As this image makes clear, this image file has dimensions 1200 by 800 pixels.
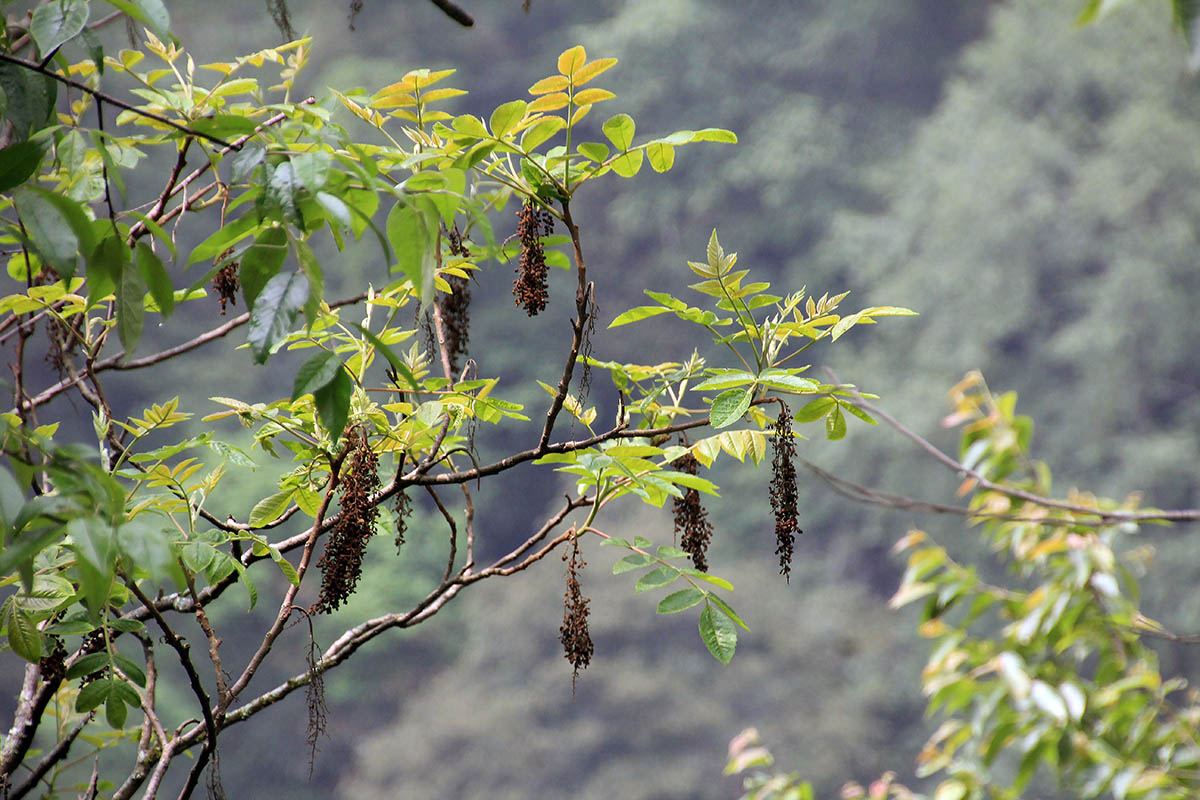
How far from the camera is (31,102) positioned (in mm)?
454

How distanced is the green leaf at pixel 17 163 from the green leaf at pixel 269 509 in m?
0.33

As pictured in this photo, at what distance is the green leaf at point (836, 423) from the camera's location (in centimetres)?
68

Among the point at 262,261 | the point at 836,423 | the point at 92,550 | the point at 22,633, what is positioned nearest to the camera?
the point at 92,550

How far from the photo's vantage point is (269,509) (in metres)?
0.72

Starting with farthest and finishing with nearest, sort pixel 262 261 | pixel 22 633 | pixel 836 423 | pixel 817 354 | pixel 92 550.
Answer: pixel 817 354 → pixel 836 423 → pixel 22 633 → pixel 262 261 → pixel 92 550

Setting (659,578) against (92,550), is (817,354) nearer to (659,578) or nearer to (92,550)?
(659,578)

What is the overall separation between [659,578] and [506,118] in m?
0.34

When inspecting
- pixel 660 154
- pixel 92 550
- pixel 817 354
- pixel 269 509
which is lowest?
pixel 92 550

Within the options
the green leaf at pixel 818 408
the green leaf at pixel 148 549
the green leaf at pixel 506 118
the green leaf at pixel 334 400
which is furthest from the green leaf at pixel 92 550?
the green leaf at pixel 818 408

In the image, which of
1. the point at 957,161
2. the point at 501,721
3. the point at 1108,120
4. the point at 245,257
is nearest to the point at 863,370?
the point at 957,161

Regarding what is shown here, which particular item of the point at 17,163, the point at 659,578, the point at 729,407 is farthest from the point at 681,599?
the point at 17,163

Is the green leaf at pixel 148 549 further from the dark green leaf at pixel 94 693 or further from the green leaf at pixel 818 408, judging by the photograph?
the green leaf at pixel 818 408

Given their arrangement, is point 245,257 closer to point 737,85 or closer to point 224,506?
point 224,506

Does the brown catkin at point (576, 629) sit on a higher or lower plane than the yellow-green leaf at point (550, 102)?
lower
